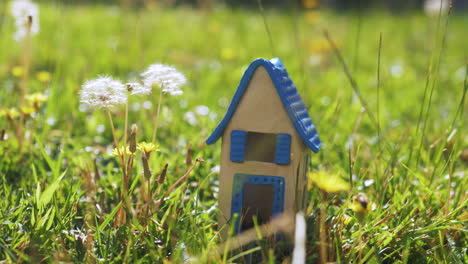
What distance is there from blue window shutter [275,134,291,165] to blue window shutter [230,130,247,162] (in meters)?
0.10

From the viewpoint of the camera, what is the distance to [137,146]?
146 centimetres

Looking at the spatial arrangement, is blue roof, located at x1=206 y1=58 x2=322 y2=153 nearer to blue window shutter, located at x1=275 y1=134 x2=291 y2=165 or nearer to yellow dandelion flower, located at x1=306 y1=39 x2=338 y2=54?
blue window shutter, located at x1=275 y1=134 x2=291 y2=165

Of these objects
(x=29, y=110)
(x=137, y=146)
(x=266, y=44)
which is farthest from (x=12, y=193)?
(x=266, y=44)

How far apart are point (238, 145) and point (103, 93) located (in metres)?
0.41

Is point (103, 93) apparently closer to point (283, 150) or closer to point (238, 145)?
point (238, 145)

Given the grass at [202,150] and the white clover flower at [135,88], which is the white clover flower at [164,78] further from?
the grass at [202,150]

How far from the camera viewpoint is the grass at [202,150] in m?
1.42

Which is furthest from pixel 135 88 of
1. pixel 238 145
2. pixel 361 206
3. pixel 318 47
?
pixel 318 47

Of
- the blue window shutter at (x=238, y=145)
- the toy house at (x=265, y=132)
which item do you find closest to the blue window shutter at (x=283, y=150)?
the toy house at (x=265, y=132)

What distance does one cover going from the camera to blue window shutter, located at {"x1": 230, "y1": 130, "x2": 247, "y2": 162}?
1493 mm

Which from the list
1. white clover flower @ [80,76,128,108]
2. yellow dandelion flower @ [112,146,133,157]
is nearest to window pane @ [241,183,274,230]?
yellow dandelion flower @ [112,146,133,157]

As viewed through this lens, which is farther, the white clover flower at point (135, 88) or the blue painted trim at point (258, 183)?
the blue painted trim at point (258, 183)

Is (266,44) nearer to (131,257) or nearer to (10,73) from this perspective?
(10,73)

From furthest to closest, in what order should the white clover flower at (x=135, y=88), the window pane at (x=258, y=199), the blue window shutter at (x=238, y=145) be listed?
the window pane at (x=258, y=199), the blue window shutter at (x=238, y=145), the white clover flower at (x=135, y=88)
